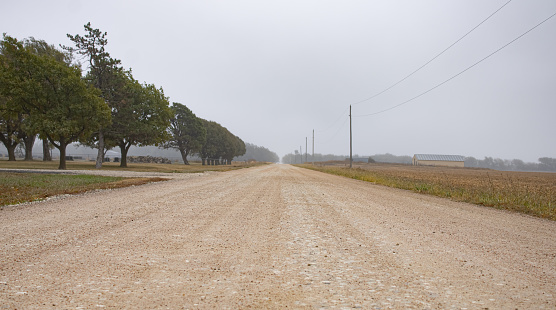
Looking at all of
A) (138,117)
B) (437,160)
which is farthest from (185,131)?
(437,160)

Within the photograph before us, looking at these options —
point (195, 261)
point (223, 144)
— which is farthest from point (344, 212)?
point (223, 144)

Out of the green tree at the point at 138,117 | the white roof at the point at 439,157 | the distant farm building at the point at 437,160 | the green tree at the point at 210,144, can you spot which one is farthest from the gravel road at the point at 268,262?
the white roof at the point at 439,157

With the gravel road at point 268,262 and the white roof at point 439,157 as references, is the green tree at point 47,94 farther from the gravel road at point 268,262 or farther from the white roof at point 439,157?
the white roof at point 439,157

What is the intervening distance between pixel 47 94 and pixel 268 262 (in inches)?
1300

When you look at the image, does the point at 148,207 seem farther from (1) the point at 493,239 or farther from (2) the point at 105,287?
(1) the point at 493,239

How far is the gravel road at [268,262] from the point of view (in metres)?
3.04

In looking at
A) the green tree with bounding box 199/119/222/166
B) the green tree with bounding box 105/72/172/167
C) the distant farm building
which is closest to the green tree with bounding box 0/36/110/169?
the green tree with bounding box 105/72/172/167

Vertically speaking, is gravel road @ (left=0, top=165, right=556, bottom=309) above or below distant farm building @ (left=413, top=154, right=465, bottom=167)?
below

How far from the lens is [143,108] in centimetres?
4084

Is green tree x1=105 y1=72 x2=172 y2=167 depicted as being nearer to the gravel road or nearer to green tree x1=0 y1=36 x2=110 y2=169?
green tree x1=0 y1=36 x2=110 y2=169

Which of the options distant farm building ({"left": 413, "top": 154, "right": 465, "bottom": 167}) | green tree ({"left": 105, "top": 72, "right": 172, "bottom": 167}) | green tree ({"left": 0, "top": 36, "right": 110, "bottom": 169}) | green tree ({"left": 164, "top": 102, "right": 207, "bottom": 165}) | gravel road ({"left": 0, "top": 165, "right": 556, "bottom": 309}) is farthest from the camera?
distant farm building ({"left": 413, "top": 154, "right": 465, "bottom": 167})

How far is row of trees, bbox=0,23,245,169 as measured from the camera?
91.7 feet

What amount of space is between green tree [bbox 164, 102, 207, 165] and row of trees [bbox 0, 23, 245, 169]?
22.1 metres

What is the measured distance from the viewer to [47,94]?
28.4 m
